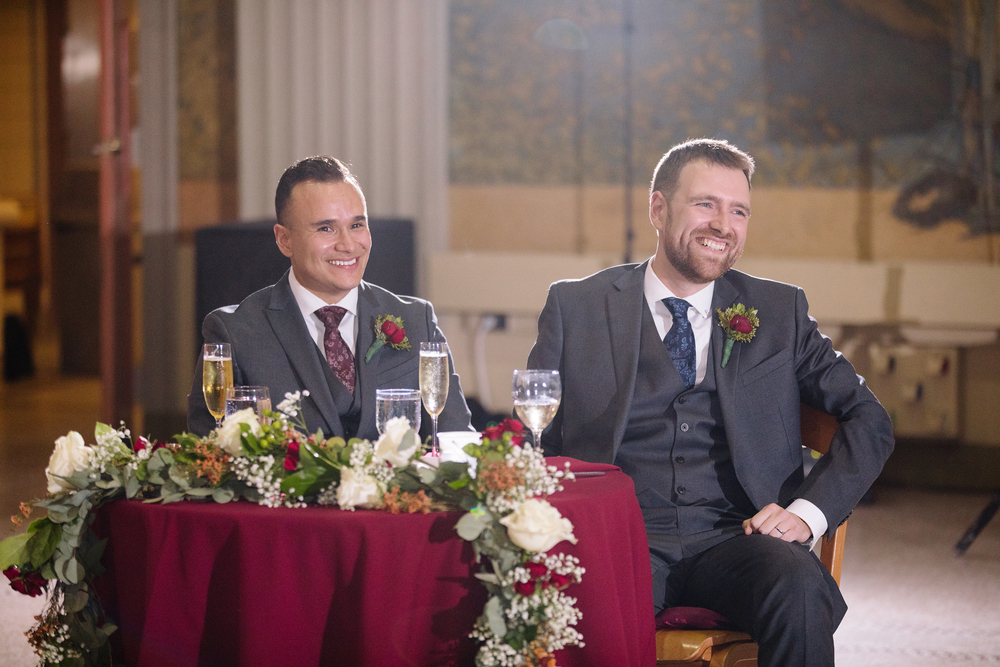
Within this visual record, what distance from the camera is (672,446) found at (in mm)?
2295

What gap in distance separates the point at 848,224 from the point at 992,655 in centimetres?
268

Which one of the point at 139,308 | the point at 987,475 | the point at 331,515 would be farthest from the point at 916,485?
the point at 139,308

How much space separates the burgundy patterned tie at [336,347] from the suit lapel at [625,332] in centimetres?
67

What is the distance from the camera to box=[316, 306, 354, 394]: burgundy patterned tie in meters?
2.46

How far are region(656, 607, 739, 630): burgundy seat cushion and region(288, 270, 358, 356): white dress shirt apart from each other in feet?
3.39

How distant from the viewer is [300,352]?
2.40 meters


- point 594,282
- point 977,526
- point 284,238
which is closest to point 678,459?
point 594,282

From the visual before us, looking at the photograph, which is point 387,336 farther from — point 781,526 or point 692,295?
point 781,526

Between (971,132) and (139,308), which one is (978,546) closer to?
(971,132)

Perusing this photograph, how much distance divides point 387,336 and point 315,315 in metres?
0.20

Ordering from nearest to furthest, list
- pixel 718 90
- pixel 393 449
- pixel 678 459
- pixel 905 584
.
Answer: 1. pixel 393 449
2. pixel 678 459
3. pixel 905 584
4. pixel 718 90

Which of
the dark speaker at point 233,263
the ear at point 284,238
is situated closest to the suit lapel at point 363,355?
the ear at point 284,238

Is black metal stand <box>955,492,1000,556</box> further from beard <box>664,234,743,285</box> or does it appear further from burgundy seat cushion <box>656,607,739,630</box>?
burgundy seat cushion <box>656,607,739,630</box>

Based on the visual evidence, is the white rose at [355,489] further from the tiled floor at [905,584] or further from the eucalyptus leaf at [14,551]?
the tiled floor at [905,584]
